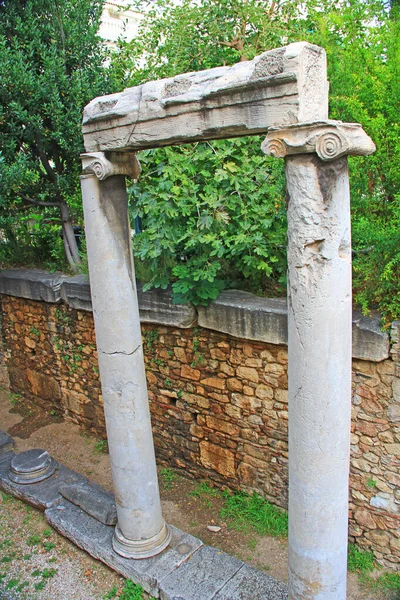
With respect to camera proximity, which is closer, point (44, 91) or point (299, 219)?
point (299, 219)

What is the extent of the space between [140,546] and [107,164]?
300 cm

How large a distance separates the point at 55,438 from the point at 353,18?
243 inches

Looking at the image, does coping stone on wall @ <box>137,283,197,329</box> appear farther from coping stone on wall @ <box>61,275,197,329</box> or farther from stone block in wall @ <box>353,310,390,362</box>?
stone block in wall @ <box>353,310,390,362</box>

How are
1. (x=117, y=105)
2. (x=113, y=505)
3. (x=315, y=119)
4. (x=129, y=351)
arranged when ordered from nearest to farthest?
1. (x=315, y=119)
2. (x=117, y=105)
3. (x=129, y=351)
4. (x=113, y=505)

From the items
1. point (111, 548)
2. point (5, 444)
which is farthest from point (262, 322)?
point (5, 444)

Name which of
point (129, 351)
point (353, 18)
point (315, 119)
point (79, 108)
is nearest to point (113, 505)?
point (129, 351)

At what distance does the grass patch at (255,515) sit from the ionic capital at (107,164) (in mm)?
3355

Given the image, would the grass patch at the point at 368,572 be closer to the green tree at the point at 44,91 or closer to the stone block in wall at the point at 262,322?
the stone block in wall at the point at 262,322

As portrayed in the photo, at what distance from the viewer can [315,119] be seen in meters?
2.56

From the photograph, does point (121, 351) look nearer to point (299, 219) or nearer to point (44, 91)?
point (299, 219)

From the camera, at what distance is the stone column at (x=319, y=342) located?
2537mm

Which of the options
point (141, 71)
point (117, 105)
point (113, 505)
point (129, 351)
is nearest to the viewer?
point (117, 105)

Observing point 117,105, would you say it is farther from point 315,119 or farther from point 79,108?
point 79,108

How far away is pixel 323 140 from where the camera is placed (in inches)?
96.3
